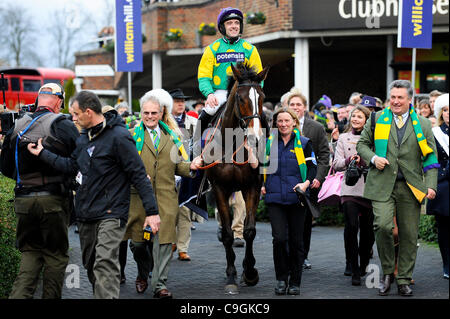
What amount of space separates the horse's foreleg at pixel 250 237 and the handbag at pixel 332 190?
1.13 metres

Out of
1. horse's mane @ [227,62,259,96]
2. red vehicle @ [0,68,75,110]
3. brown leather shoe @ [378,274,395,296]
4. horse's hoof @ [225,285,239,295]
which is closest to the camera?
brown leather shoe @ [378,274,395,296]

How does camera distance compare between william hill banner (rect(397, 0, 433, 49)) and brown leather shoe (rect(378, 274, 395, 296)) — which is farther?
william hill banner (rect(397, 0, 433, 49))

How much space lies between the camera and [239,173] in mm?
7844

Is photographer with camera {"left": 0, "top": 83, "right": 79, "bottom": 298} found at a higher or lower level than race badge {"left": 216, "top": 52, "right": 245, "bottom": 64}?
lower

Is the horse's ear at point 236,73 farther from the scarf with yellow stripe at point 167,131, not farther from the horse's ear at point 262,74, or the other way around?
the scarf with yellow stripe at point 167,131

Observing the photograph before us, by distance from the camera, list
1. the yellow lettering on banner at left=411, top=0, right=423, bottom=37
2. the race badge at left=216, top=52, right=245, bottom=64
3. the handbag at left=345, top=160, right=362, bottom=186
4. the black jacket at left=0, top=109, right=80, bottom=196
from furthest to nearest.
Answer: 1. the yellow lettering on banner at left=411, top=0, right=423, bottom=37
2. the race badge at left=216, top=52, right=245, bottom=64
3. the handbag at left=345, top=160, right=362, bottom=186
4. the black jacket at left=0, top=109, right=80, bottom=196

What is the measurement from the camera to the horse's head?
724 cm

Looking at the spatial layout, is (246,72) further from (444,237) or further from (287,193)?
(444,237)

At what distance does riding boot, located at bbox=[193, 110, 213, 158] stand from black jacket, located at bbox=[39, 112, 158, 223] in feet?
7.99

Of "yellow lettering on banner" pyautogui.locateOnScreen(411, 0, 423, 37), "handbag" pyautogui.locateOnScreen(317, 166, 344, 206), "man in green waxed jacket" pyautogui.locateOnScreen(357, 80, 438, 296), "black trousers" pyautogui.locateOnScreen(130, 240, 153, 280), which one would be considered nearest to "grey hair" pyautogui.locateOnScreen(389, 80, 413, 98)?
"man in green waxed jacket" pyautogui.locateOnScreen(357, 80, 438, 296)

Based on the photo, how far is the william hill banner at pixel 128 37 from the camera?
16.1 metres

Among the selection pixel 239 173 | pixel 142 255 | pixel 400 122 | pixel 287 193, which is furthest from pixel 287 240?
pixel 400 122

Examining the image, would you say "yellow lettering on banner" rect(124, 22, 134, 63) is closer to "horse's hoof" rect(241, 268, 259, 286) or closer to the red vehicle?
"horse's hoof" rect(241, 268, 259, 286)

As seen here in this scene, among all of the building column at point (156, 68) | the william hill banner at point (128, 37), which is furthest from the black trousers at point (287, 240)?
the building column at point (156, 68)
